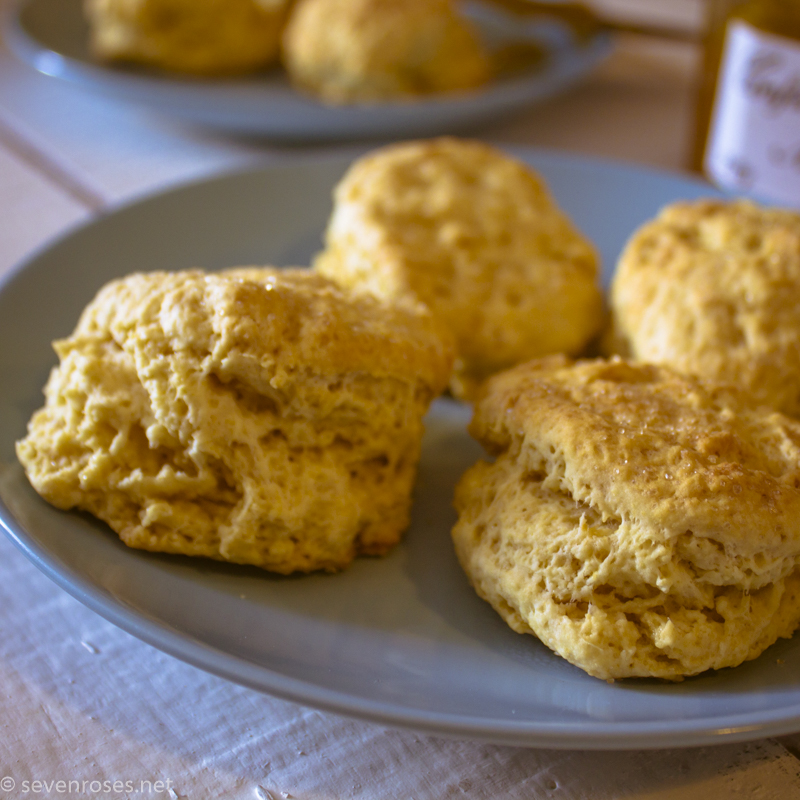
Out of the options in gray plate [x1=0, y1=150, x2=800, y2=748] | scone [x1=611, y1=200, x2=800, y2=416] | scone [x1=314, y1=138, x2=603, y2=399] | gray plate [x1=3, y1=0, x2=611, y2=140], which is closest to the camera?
gray plate [x1=0, y1=150, x2=800, y2=748]

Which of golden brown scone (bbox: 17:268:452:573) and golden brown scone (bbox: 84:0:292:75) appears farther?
golden brown scone (bbox: 84:0:292:75)

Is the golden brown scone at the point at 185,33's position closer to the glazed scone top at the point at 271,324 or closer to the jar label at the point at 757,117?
the jar label at the point at 757,117

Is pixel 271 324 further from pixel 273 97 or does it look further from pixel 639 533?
pixel 273 97

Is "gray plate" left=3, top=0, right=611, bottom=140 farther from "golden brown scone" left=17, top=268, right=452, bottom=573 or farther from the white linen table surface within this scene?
the white linen table surface

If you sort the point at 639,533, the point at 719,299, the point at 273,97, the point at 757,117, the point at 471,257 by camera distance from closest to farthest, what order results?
the point at 639,533
the point at 719,299
the point at 471,257
the point at 757,117
the point at 273,97

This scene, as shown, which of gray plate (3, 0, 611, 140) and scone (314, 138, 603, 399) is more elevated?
gray plate (3, 0, 611, 140)

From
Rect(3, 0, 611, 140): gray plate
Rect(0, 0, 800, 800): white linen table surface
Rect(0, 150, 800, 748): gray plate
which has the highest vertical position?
Rect(3, 0, 611, 140): gray plate

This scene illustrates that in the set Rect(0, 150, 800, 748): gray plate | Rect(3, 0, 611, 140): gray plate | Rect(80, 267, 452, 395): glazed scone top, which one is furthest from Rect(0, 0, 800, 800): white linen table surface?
Rect(3, 0, 611, 140): gray plate

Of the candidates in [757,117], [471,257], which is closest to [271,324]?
[471,257]
